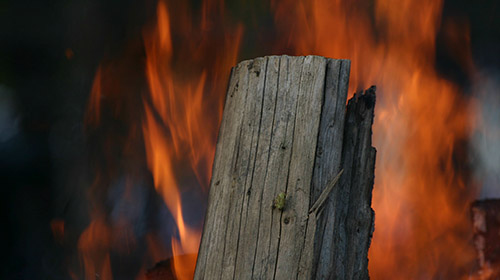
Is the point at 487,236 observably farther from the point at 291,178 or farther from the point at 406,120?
the point at 291,178

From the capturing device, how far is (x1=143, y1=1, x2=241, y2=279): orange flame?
2711mm

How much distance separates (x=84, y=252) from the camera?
8.23ft

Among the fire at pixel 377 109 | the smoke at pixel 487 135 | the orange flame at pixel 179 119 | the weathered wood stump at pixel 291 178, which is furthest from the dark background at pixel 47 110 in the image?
the smoke at pixel 487 135

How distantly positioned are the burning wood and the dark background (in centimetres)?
235

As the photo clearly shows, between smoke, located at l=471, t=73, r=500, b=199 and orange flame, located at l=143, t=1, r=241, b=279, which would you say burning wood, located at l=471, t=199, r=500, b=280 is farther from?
orange flame, located at l=143, t=1, r=241, b=279

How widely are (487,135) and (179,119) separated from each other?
2016mm

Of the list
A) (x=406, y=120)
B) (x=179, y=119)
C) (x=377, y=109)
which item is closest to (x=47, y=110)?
(x=179, y=119)

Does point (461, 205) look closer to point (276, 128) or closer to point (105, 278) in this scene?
point (276, 128)

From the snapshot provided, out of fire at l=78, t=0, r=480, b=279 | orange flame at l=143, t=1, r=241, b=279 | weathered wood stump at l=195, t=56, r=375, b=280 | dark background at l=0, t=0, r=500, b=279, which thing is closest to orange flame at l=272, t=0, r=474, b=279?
fire at l=78, t=0, r=480, b=279

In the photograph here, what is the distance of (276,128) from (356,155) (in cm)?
35

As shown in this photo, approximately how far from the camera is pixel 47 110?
2424 mm

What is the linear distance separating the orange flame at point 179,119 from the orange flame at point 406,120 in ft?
2.00

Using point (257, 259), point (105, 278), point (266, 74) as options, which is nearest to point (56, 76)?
point (105, 278)

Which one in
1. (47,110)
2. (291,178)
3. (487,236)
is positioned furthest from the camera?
(487,236)
